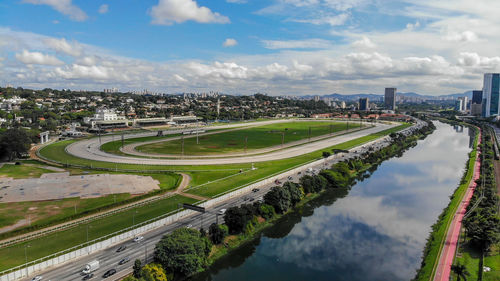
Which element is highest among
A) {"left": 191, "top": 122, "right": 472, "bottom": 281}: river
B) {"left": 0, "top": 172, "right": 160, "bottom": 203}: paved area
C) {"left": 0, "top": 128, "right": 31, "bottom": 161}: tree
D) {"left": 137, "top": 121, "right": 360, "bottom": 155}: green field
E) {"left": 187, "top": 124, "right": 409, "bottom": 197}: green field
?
{"left": 0, "top": 128, "right": 31, "bottom": 161}: tree

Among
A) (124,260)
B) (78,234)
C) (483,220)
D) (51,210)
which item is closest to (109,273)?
(124,260)

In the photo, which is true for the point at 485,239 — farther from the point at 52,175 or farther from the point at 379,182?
the point at 52,175

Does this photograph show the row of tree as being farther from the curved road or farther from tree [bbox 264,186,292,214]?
the curved road

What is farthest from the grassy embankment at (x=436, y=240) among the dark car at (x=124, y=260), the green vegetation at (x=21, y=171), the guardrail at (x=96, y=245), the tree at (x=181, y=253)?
the green vegetation at (x=21, y=171)

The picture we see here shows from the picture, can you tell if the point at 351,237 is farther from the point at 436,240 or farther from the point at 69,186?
the point at 69,186

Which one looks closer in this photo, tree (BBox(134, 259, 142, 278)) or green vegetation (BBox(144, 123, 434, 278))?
tree (BBox(134, 259, 142, 278))

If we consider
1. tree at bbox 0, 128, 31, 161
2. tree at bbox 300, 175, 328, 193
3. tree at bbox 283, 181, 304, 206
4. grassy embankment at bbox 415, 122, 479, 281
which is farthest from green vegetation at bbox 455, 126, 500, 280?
tree at bbox 0, 128, 31, 161

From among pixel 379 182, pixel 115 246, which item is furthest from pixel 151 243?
pixel 379 182

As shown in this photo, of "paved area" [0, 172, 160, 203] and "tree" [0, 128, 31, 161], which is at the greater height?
"tree" [0, 128, 31, 161]
